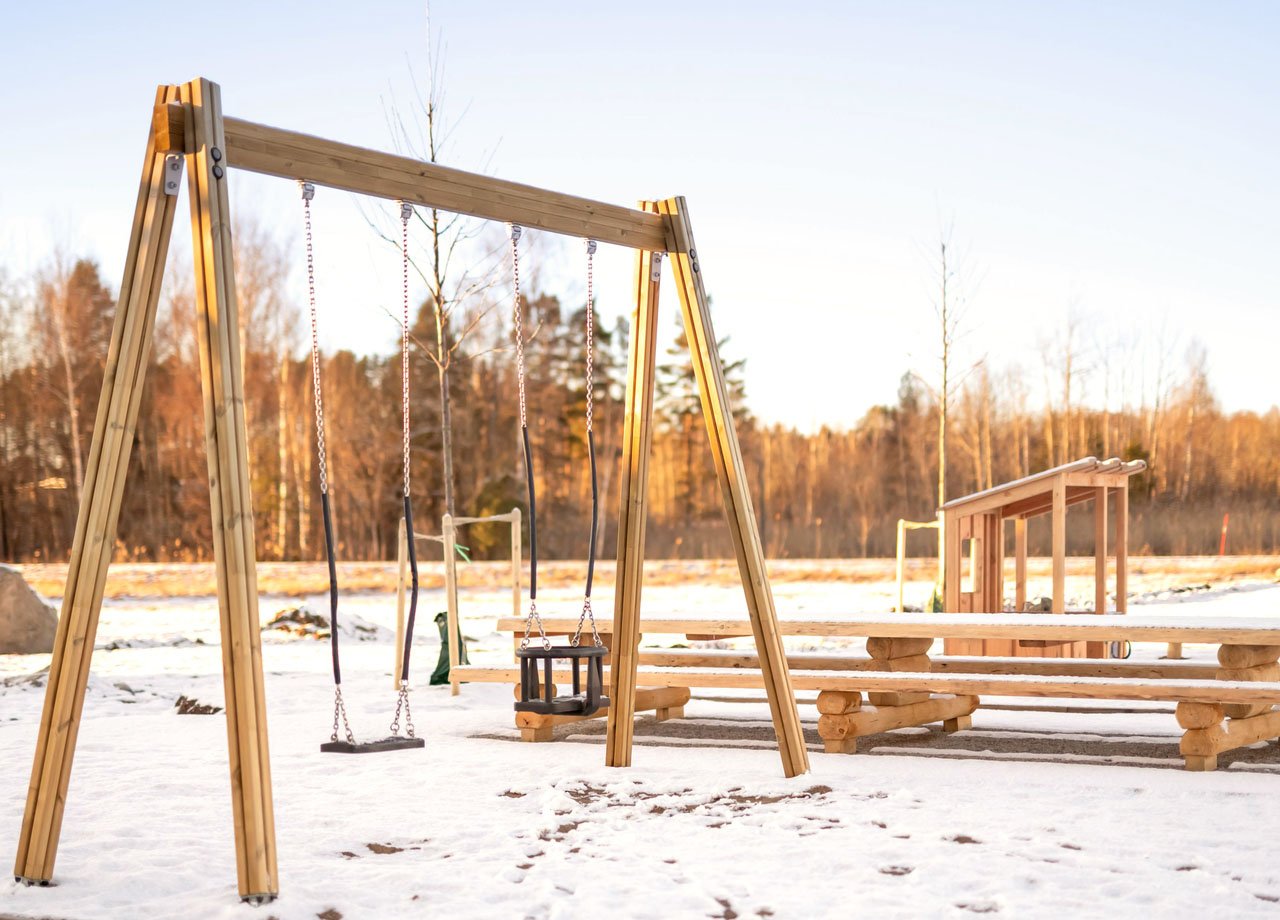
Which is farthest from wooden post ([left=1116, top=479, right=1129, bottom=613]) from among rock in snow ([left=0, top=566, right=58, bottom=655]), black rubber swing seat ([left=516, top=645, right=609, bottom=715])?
rock in snow ([left=0, top=566, right=58, bottom=655])

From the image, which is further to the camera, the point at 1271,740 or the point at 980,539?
the point at 980,539

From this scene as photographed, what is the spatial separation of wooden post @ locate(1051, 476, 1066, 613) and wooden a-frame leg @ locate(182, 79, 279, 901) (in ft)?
28.9

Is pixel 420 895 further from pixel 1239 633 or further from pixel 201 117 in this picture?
pixel 1239 633

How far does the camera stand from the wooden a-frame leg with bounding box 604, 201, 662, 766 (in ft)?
24.1

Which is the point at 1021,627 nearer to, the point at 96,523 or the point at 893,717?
the point at 893,717

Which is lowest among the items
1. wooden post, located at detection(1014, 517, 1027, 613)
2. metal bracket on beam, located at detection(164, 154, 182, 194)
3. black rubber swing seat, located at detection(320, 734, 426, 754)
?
black rubber swing seat, located at detection(320, 734, 426, 754)

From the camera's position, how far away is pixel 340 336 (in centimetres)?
3941

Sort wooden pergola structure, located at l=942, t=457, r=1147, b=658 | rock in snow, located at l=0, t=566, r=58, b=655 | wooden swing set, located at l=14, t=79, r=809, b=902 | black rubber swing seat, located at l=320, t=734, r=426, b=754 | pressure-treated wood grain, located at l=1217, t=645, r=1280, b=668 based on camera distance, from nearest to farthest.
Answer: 1. wooden swing set, located at l=14, t=79, r=809, b=902
2. black rubber swing seat, located at l=320, t=734, r=426, b=754
3. pressure-treated wood grain, located at l=1217, t=645, r=1280, b=668
4. wooden pergola structure, located at l=942, t=457, r=1147, b=658
5. rock in snow, located at l=0, t=566, r=58, b=655

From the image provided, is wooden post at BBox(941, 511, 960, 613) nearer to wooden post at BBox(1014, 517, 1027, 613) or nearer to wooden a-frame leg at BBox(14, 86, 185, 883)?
wooden post at BBox(1014, 517, 1027, 613)

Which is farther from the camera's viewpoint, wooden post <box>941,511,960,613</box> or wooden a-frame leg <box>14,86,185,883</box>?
wooden post <box>941,511,960,613</box>

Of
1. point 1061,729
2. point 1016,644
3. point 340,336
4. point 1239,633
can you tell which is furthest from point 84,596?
point 340,336

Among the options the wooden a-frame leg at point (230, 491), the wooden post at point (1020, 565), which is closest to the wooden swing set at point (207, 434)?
the wooden a-frame leg at point (230, 491)

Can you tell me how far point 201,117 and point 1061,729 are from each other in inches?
261

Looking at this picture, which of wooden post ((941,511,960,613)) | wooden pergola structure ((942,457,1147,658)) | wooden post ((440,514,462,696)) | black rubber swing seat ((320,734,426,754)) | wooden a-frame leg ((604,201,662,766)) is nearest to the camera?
black rubber swing seat ((320,734,426,754))
